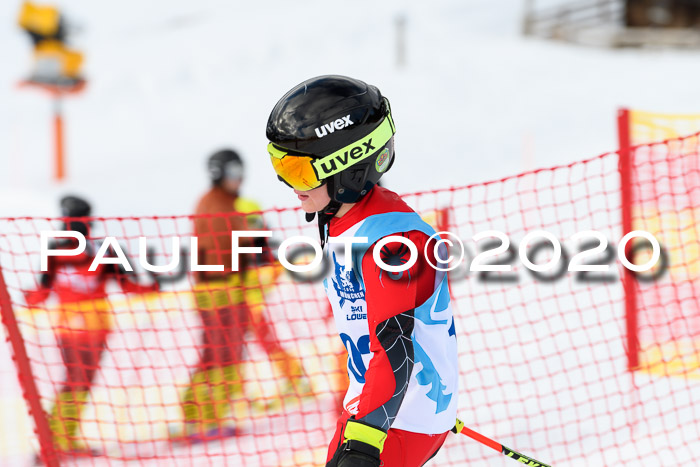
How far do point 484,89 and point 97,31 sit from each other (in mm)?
21993

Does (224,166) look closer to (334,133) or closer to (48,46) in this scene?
(334,133)

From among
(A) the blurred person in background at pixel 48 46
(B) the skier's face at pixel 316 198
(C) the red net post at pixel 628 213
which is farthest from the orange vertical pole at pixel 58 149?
(B) the skier's face at pixel 316 198

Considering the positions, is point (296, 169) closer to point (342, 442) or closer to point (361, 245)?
point (361, 245)

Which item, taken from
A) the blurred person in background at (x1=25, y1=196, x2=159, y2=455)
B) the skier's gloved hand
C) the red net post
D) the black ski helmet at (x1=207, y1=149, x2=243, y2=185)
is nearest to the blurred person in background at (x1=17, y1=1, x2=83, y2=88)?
the black ski helmet at (x1=207, y1=149, x2=243, y2=185)

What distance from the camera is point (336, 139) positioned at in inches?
98.5

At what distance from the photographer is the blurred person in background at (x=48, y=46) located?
55.5 ft

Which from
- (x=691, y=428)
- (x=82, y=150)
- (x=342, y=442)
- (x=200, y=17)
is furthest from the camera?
(x=200, y=17)

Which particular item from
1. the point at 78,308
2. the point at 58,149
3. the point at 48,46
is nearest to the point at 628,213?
the point at 78,308

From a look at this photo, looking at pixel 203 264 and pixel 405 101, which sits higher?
pixel 405 101

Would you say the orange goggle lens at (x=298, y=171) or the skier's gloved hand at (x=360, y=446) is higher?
the orange goggle lens at (x=298, y=171)

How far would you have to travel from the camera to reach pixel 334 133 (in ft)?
8.20

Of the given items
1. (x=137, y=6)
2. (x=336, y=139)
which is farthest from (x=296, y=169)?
(x=137, y=6)

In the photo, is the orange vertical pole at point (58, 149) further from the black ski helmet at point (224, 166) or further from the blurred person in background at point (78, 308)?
the blurred person in background at point (78, 308)

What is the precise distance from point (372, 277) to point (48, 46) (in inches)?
638
